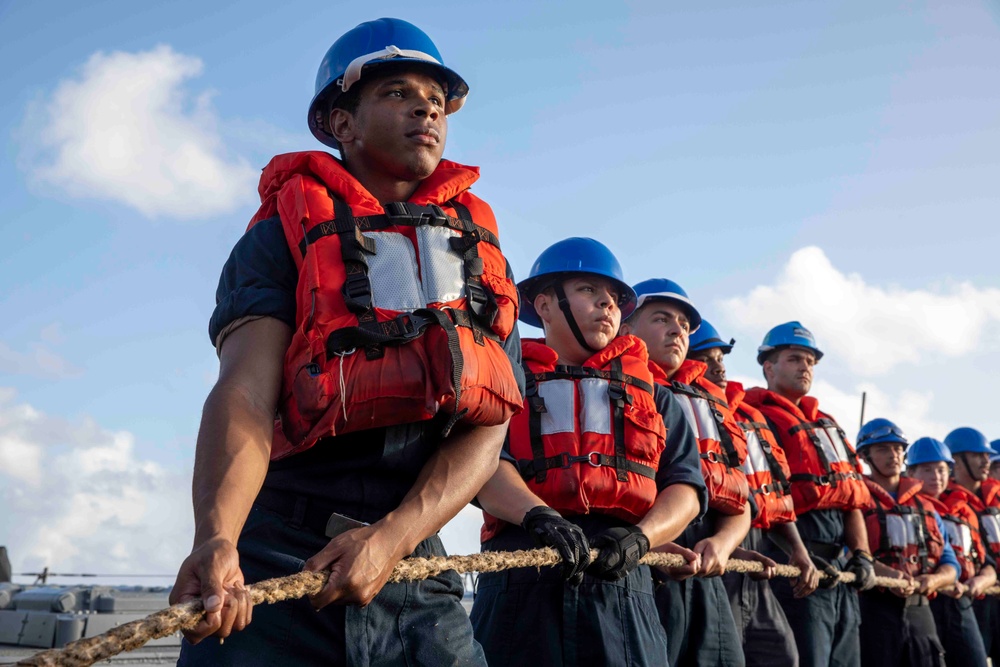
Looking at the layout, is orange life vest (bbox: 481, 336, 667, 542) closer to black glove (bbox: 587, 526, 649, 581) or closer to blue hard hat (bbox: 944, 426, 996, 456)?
black glove (bbox: 587, 526, 649, 581)

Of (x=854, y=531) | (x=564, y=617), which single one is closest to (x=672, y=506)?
(x=564, y=617)

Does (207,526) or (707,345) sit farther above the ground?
(707,345)

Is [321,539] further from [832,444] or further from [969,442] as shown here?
[969,442]

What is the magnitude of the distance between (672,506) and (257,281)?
2.62 meters

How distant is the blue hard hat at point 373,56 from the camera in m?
3.07

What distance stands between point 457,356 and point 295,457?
553 mm

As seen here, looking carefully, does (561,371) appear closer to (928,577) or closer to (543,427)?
(543,427)

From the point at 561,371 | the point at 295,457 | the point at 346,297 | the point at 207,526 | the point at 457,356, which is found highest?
the point at 561,371

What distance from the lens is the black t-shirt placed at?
269 cm

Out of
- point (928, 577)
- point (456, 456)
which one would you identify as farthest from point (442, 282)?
point (928, 577)

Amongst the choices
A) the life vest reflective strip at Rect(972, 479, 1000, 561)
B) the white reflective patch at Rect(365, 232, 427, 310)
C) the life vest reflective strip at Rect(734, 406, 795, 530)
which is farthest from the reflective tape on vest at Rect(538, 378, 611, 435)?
the life vest reflective strip at Rect(972, 479, 1000, 561)

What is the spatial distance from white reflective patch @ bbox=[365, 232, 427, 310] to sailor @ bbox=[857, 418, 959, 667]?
314 inches

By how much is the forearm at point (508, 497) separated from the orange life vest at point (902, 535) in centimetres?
674

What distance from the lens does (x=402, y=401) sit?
2572 millimetres
